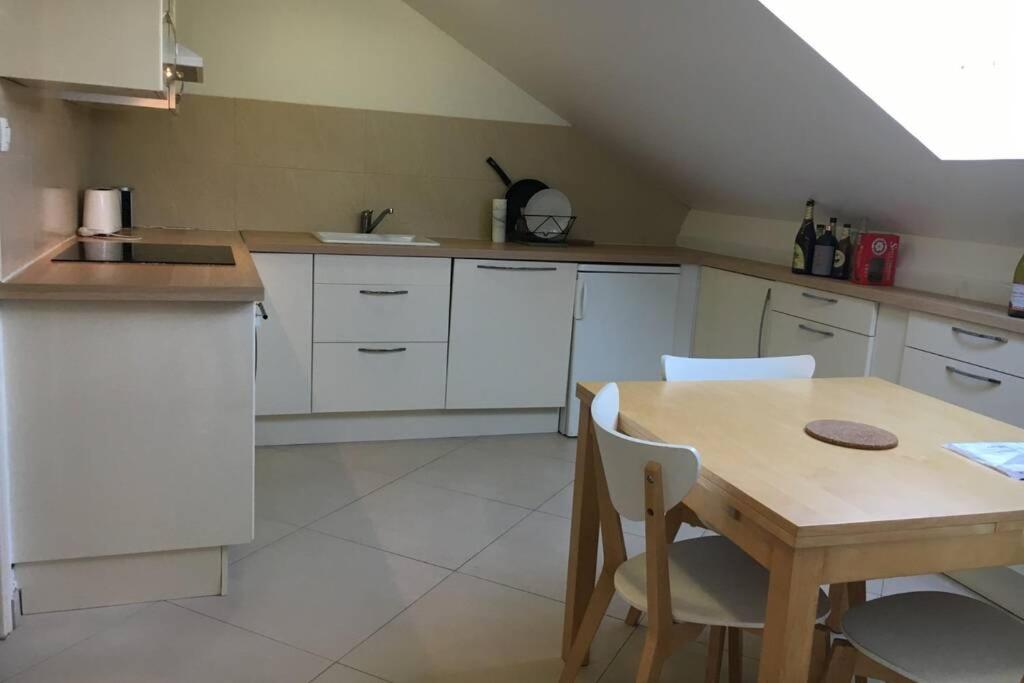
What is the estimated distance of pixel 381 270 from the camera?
3574mm

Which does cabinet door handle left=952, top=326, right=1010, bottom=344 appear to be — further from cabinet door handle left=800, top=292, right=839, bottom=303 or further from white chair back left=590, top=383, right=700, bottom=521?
white chair back left=590, top=383, right=700, bottom=521

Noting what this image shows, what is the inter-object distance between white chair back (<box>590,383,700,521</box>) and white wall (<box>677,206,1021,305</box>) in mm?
1913

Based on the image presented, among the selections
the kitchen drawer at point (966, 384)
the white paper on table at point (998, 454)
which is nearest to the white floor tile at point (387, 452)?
the kitchen drawer at point (966, 384)

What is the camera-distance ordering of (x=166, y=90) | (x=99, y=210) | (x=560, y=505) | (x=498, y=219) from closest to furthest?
(x=166, y=90), (x=560, y=505), (x=99, y=210), (x=498, y=219)

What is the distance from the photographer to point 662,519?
145cm

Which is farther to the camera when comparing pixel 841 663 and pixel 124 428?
pixel 124 428

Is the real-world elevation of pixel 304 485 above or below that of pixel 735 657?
below

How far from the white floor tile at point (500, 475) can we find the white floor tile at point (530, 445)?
0.14ft

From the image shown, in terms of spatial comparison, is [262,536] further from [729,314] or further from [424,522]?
[729,314]

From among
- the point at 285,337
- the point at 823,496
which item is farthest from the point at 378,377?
the point at 823,496

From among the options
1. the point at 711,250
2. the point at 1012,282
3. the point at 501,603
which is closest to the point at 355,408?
the point at 501,603

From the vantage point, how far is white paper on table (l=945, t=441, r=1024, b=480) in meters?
1.47

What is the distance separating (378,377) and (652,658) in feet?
7.63

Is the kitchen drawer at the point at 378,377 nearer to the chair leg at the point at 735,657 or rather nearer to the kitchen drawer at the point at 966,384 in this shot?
the kitchen drawer at the point at 966,384
